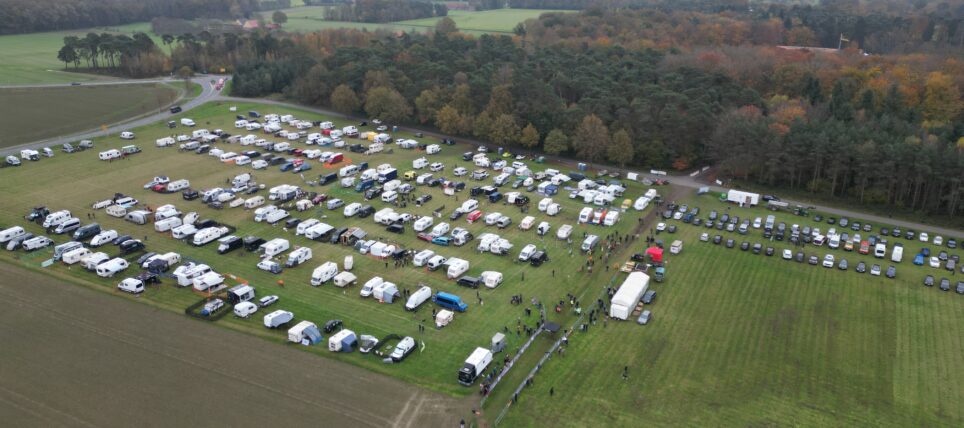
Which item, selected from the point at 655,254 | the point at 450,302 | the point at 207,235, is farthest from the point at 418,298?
the point at 207,235

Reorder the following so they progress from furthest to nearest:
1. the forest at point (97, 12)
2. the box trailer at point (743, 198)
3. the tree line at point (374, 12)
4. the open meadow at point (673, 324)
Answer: the tree line at point (374, 12), the forest at point (97, 12), the box trailer at point (743, 198), the open meadow at point (673, 324)

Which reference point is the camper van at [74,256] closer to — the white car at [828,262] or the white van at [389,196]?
the white van at [389,196]

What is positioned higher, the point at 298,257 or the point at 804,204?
the point at 298,257

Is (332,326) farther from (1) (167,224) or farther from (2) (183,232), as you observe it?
(1) (167,224)

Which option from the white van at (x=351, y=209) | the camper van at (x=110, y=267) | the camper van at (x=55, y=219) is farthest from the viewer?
the white van at (x=351, y=209)

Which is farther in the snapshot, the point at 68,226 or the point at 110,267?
the point at 68,226

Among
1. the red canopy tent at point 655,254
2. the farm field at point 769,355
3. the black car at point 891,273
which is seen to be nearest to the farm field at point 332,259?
the red canopy tent at point 655,254
